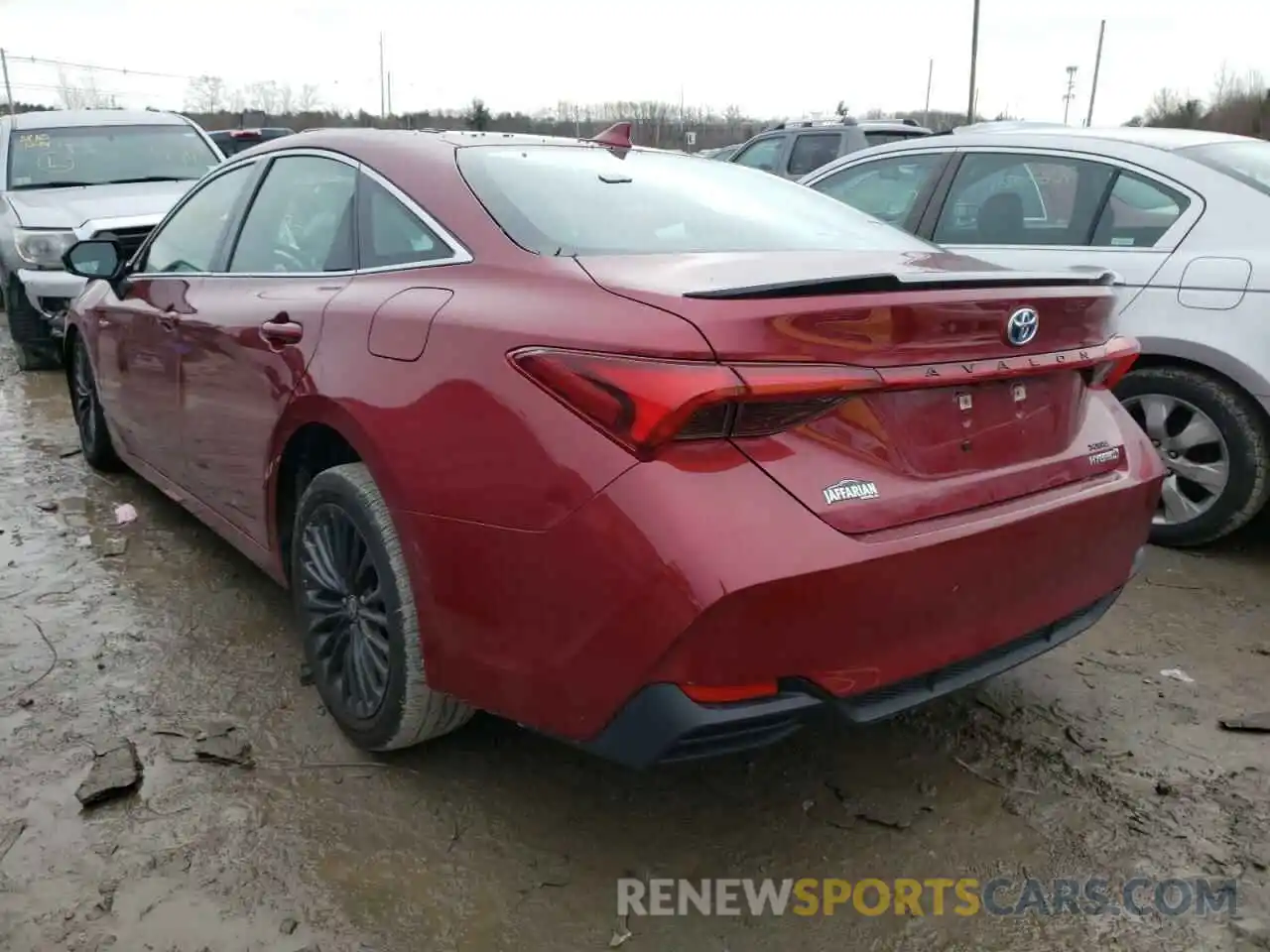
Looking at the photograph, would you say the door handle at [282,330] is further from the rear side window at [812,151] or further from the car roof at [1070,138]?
the rear side window at [812,151]

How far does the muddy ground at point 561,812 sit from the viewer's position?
6.76 ft

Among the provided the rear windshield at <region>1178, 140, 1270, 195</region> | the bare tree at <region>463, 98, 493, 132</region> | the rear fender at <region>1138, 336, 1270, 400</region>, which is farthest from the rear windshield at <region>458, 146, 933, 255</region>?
the bare tree at <region>463, 98, 493, 132</region>

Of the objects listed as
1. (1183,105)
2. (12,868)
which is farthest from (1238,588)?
(1183,105)

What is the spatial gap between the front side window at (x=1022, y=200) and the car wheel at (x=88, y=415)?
3.94m

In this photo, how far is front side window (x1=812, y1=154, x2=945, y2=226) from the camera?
16.1ft

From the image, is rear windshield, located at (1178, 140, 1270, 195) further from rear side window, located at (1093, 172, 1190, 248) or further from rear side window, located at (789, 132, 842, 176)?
rear side window, located at (789, 132, 842, 176)

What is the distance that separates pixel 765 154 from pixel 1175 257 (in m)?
9.44

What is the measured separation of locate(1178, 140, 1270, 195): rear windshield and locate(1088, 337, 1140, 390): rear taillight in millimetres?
1855

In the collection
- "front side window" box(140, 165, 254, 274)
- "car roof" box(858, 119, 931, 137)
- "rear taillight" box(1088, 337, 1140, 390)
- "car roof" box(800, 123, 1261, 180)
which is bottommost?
"rear taillight" box(1088, 337, 1140, 390)

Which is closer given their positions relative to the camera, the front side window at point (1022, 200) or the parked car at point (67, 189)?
the front side window at point (1022, 200)

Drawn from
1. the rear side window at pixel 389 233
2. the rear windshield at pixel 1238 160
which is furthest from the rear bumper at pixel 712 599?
the rear windshield at pixel 1238 160

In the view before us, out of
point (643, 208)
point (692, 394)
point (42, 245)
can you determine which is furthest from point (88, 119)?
point (692, 394)

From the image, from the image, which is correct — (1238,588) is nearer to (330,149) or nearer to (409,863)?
(409,863)

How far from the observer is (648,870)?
2.23 metres
